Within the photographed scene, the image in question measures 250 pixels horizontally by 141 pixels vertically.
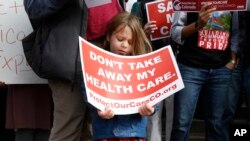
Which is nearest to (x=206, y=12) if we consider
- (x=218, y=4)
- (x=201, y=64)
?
(x=218, y=4)

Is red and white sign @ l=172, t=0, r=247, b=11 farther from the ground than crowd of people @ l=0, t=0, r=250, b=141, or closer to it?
farther from the ground

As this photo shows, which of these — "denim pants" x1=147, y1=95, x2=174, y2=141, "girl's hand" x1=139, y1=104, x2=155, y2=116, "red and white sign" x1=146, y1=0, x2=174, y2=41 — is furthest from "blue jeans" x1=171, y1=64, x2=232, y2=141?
"girl's hand" x1=139, y1=104, x2=155, y2=116

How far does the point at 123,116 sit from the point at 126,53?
352 millimetres

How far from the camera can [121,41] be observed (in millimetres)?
2711

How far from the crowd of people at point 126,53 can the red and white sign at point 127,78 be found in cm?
7

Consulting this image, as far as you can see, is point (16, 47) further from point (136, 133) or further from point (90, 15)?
point (136, 133)

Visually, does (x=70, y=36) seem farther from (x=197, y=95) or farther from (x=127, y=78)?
(x=197, y=95)

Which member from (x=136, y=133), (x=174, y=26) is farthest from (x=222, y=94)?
(x=136, y=133)

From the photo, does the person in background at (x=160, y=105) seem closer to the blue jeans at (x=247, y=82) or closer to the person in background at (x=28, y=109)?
the blue jeans at (x=247, y=82)

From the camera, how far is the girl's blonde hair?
2740mm

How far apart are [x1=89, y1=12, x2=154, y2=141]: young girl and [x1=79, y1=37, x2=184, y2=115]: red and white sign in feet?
0.22

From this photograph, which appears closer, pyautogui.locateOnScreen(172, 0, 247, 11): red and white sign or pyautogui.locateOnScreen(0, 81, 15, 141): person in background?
pyautogui.locateOnScreen(172, 0, 247, 11): red and white sign

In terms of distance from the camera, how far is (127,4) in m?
3.31

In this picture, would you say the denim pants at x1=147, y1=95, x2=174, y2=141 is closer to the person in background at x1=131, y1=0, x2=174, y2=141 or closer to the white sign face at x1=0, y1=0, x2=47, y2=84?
the person in background at x1=131, y1=0, x2=174, y2=141
